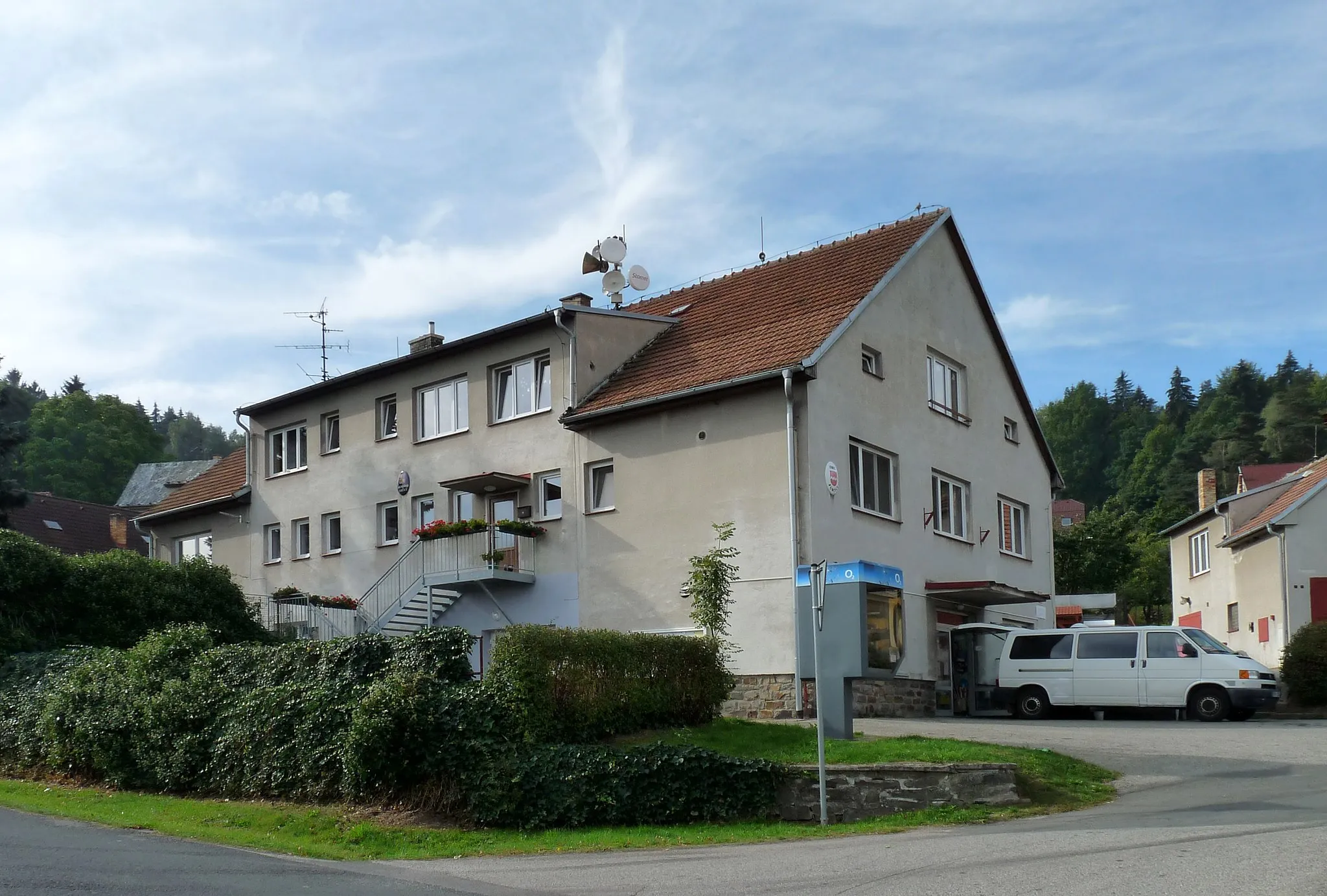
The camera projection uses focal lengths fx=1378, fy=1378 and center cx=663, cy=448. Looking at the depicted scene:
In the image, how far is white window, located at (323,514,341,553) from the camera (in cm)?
3347

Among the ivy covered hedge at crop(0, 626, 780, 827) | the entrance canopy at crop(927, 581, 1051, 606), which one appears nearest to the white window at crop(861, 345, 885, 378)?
the entrance canopy at crop(927, 581, 1051, 606)

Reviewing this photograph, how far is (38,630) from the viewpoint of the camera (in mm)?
22609

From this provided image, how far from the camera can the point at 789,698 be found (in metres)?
23.8

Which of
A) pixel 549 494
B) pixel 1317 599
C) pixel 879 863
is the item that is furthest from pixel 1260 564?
pixel 879 863

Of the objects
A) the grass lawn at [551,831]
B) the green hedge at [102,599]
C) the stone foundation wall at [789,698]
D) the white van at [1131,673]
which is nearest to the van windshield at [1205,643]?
the white van at [1131,673]

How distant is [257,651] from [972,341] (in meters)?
19.6

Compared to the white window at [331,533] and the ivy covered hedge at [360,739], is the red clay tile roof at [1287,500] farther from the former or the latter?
the ivy covered hedge at [360,739]

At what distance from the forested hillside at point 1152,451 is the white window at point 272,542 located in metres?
29.3

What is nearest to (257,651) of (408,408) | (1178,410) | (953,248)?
(408,408)

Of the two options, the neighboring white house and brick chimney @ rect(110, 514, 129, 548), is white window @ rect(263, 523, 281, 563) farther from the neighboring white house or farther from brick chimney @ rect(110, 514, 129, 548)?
brick chimney @ rect(110, 514, 129, 548)

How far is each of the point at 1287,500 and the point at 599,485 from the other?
21.1 meters

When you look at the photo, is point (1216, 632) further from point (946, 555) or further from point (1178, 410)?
point (1178, 410)

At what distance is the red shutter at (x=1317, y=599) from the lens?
1393 inches

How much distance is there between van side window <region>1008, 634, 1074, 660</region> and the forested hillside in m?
19.7
